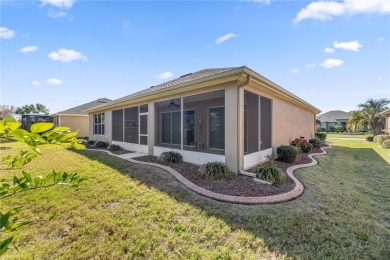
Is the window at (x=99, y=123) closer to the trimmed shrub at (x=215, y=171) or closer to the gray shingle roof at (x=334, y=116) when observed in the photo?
the trimmed shrub at (x=215, y=171)

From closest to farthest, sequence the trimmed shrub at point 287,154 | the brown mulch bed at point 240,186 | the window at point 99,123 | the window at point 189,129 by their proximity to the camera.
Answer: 1. the brown mulch bed at point 240,186
2. the trimmed shrub at point 287,154
3. the window at point 189,129
4. the window at point 99,123

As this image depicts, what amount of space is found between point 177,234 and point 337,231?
2.98 m

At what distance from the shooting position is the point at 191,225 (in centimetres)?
379

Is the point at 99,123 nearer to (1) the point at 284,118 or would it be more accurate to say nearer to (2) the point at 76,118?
(2) the point at 76,118

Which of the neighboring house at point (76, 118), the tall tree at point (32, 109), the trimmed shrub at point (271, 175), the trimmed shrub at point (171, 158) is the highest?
the tall tree at point (32, 109)

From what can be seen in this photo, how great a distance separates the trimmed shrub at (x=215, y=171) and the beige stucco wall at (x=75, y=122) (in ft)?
74.2

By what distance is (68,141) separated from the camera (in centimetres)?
128

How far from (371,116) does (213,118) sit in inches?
908

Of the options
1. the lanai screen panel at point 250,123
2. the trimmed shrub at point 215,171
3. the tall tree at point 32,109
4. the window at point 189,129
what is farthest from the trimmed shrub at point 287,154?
the tall tree at point 32,109

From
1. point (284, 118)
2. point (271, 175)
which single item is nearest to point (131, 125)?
point (284, 118)

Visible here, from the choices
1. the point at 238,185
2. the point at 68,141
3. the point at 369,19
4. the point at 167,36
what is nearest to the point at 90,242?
the point at 68,141

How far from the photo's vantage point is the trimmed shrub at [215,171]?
6204 mm

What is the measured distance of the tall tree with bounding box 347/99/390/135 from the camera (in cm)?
2292

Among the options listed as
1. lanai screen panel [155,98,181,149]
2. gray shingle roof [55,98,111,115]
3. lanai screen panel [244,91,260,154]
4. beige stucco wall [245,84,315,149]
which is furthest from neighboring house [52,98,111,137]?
beige stucco wall [245,84,315,149]
